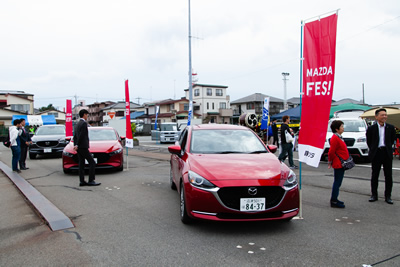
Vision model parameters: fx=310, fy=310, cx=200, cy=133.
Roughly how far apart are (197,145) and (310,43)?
2.47 meters

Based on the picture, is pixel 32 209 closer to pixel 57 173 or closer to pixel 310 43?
pixel 57 173

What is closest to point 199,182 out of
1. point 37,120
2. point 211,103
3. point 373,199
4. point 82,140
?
point 373,199

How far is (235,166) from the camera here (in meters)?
4.41

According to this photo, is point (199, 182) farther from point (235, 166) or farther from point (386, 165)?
point (386, 165)

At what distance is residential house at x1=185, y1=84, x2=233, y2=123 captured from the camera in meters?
62.6

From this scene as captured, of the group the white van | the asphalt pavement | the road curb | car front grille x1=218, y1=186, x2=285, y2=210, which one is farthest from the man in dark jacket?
the road curb

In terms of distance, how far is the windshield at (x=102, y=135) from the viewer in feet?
33.7

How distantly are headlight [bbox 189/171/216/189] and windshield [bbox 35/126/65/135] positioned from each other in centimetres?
1284

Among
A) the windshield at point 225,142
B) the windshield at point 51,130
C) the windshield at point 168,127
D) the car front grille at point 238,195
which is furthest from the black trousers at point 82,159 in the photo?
the windshield at point 168,127

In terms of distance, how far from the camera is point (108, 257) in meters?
3.45

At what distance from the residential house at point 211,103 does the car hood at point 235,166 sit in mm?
56746

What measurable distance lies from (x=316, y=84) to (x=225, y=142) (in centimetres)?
178

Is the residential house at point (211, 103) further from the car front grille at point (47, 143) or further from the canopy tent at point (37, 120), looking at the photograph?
the car front grille at point (47, 143)

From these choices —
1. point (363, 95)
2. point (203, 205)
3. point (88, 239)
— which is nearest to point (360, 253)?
point (203, 205)
